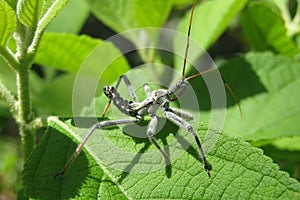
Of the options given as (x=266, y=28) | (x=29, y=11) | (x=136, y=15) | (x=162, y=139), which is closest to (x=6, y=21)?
(x=29, y=11)

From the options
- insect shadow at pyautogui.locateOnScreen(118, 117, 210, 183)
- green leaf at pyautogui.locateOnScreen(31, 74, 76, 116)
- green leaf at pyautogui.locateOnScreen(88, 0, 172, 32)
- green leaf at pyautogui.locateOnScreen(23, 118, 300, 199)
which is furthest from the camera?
green leaf at pyautogui.locateOnScreen(31, 74, 76, 116)

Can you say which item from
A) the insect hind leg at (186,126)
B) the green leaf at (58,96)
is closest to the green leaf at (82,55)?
the green leaf at (58,96)

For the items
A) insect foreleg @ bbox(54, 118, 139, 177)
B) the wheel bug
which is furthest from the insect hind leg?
insect foreleg @ bbox(54, 118, 139, 177)

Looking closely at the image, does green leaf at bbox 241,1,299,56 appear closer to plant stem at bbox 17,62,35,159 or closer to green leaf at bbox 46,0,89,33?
green leaf at bbox 46,0,89,33

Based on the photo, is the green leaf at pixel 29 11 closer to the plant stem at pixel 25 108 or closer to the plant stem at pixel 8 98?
the plant stem at pixel 25 108

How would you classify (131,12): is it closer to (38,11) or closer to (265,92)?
(265,92)

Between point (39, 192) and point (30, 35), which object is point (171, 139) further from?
point (30, 35)

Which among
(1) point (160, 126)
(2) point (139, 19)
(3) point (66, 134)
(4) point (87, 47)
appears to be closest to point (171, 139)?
(1) point (160, 126)
